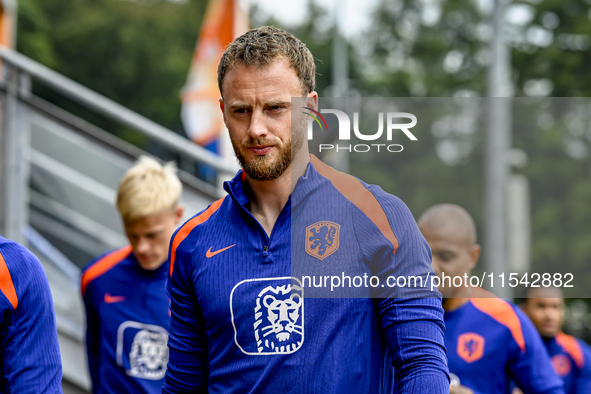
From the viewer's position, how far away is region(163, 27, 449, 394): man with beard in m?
1.96

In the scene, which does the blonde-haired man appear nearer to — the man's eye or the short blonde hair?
the short blonde hair

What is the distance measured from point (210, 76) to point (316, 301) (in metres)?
7.44

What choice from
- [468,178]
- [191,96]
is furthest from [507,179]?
[191,96]

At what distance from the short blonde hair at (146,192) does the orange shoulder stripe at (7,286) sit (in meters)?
1.48

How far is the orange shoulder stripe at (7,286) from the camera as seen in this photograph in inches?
86.4

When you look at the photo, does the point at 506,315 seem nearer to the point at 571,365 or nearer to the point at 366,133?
the point at 366,133

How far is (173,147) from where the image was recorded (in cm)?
476

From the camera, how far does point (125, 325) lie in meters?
3.76

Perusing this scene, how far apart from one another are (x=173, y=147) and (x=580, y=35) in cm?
2027

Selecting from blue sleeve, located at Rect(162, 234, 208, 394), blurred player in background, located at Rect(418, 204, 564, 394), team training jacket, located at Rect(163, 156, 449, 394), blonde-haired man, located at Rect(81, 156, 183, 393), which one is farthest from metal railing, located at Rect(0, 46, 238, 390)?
team training jacket, located at Rect(163, 156, 449, 394)

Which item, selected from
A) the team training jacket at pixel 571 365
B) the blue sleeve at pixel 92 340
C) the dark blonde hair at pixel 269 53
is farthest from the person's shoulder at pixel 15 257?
the team training jacket at pixel 571 365

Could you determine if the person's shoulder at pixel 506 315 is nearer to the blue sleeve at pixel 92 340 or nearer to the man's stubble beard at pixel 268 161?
the man's stubble beard at pixel 268 161

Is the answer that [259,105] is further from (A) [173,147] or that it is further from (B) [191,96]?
(B) [191,96]

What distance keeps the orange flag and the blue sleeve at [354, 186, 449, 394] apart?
6476 millimetres
